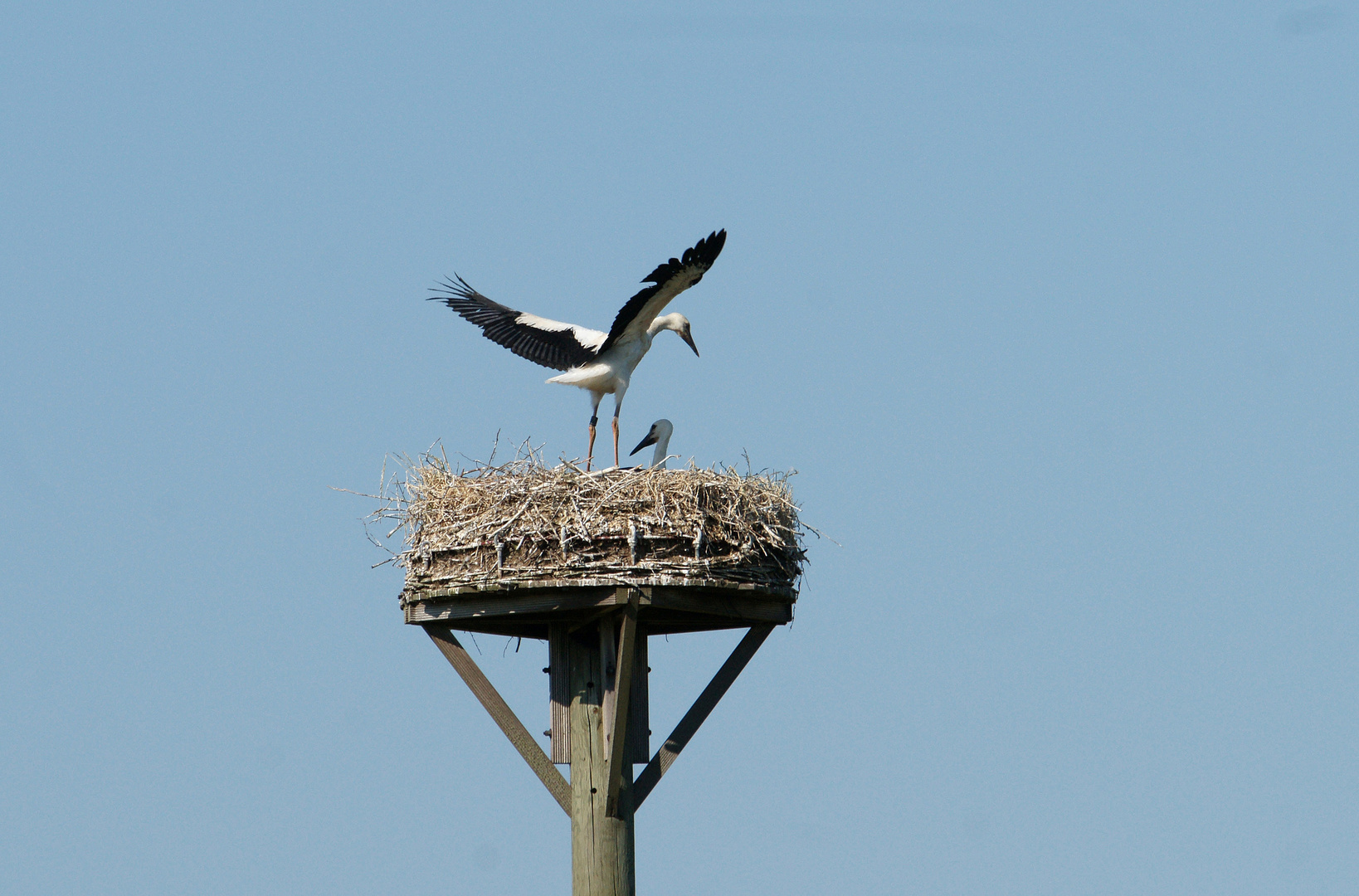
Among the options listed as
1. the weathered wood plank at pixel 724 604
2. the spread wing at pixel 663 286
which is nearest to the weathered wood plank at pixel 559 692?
the weathered wood plank at pixel 724 604

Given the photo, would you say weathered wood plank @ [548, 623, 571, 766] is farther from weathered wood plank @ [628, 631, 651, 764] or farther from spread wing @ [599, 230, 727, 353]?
spread wing @ [599, 230, 727, 353]

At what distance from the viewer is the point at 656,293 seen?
369 inches

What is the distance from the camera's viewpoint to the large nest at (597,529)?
799cm

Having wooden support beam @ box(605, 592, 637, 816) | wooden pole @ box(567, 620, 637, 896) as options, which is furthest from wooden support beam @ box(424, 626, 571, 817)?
wooden support beam @ box(605, 592, 637, 816)

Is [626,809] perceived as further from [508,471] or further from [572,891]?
[508,471]

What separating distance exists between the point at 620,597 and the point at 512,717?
3.45 feet

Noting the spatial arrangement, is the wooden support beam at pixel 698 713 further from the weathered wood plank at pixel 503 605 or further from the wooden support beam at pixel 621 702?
the weathered wood plank at pixel 503 605

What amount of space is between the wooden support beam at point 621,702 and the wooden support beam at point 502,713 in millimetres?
295

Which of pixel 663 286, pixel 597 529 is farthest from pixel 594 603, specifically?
pixel 663 286

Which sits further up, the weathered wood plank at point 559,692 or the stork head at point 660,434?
the stork head at point 660,434

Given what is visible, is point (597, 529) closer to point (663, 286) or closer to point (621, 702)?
point (621, 702)

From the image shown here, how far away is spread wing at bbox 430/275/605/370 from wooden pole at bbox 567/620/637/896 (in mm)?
2212

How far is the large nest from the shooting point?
799 cm

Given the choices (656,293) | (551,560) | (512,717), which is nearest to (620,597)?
(551,560)
